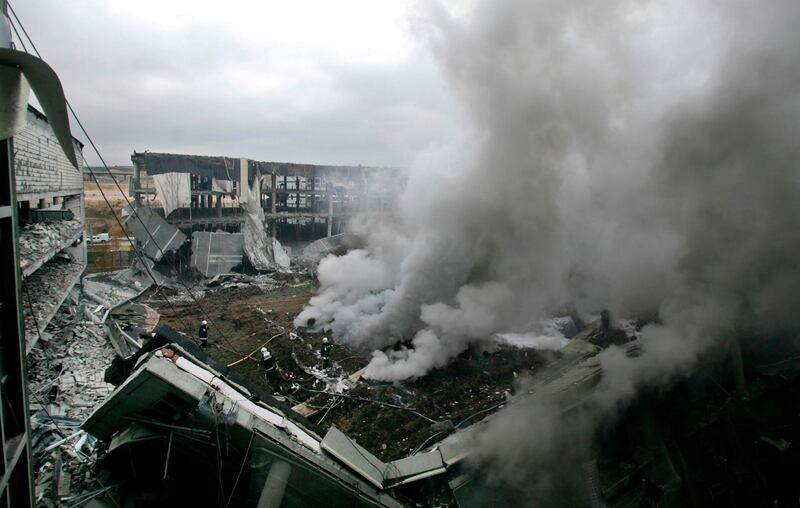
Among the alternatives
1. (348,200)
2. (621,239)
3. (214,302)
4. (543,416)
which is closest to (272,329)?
(214,302)

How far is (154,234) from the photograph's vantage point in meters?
18.4

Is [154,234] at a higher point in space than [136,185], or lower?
lower

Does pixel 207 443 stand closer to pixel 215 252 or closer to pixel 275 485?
pixel 275 485

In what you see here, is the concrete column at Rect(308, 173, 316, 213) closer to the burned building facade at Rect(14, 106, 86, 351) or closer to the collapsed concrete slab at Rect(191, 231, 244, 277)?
the collapsed concrete slab at Rect(191, 231, 244, 277)

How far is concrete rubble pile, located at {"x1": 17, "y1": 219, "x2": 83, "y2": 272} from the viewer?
24.1 ft

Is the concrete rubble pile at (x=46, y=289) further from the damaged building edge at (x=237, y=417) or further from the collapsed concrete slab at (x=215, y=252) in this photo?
the collapsed concrete slab at (x=215, y=252)

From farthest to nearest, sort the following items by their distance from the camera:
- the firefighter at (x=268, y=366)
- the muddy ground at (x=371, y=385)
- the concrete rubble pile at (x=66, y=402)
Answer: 1. the firefighter at (x=268, y=366)
2. the muddy ground at (x=371, y=385)
3. the concrete rubble pile at (x=66, y=402)

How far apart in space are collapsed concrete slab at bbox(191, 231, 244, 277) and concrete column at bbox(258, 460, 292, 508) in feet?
51.5

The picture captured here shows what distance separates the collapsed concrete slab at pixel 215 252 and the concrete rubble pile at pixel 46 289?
6.12 meters

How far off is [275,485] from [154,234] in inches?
684

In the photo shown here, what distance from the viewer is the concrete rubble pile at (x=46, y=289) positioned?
7214mm

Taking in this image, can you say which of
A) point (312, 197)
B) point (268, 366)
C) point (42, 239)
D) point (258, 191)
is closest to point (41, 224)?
point (42, 239)

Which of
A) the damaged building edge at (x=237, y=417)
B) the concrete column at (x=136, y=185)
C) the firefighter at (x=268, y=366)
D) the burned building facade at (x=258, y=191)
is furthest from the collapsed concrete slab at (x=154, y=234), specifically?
the damaged building edge at (x=237, y=417)

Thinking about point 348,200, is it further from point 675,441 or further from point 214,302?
point 675,441
